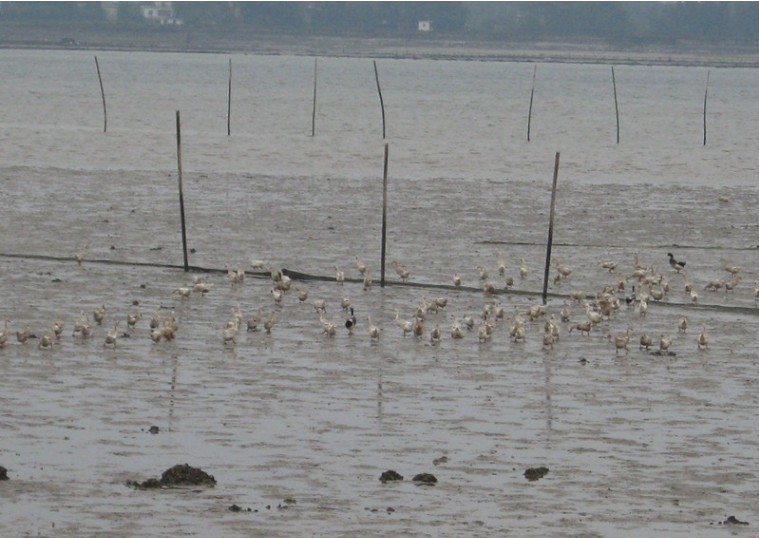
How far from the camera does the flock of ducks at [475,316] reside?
718 inches

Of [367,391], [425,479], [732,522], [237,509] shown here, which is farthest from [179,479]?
[732,522]

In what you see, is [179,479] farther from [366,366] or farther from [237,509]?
[366,366]

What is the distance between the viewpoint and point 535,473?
13023mm

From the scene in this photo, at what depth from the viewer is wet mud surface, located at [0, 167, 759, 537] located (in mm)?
12109

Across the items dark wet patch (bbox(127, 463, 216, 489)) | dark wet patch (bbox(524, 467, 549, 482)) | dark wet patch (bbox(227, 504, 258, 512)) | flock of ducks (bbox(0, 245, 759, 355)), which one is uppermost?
flock of ducks (bbox(0, 245, 759, 355))

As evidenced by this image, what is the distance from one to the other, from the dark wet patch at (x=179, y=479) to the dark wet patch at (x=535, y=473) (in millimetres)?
2509

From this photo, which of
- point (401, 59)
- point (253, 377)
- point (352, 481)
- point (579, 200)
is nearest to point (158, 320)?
point (253, 377)

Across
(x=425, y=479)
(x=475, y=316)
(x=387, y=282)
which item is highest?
(x=387, y=282)

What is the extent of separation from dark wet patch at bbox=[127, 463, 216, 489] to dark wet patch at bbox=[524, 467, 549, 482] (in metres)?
2.51

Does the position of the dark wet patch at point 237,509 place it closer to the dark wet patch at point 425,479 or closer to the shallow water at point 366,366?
the shallow water at point 366,366

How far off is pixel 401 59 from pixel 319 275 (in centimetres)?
17801

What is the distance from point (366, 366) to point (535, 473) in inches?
176

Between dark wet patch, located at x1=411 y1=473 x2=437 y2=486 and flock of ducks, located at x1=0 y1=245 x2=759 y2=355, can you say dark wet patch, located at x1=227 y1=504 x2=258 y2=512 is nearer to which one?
dark wet patch, located at x1=411 y1=473 x2=437 y2=486

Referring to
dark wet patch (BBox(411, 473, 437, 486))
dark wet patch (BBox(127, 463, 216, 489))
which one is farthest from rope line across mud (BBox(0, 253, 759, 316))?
dark wet patch (BBox(127, 463, 216, 489))
